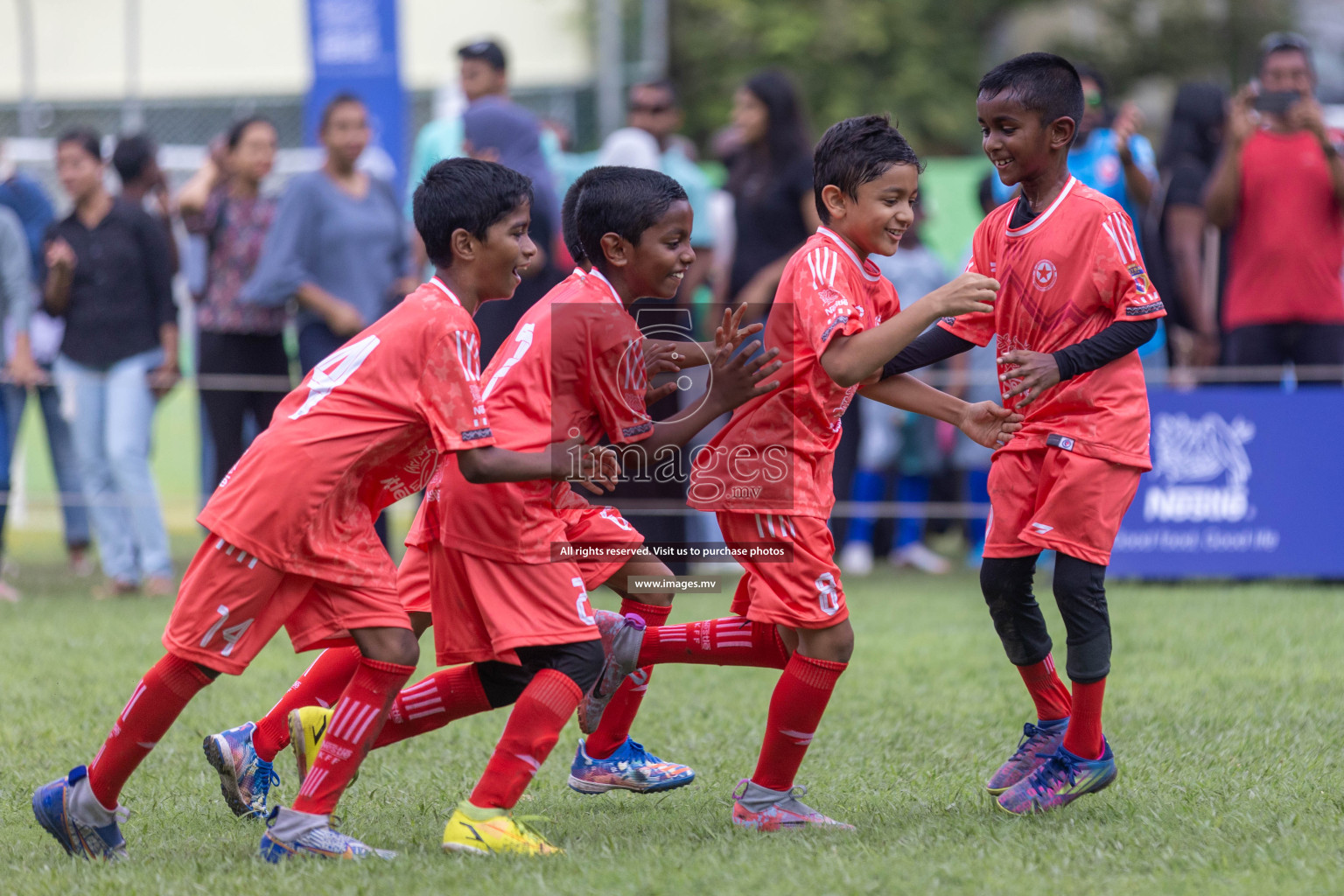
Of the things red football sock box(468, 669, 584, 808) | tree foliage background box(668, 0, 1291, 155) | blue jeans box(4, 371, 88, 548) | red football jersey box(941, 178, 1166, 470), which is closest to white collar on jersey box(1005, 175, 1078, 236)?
red football jersey box(941, 178, 1166, 470)

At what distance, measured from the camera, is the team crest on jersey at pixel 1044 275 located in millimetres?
4121

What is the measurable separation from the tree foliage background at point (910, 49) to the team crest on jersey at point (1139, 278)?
19.9 metres

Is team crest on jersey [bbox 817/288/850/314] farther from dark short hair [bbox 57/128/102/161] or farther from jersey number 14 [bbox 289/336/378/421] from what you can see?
dark short hair [bbox 57/128/102/161]

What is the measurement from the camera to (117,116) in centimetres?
1911

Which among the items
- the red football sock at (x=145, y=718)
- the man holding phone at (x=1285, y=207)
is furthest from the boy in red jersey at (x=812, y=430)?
the man holding phone at (x=1285, y=207)

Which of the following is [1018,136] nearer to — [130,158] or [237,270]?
[237,270]

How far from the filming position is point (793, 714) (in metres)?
3.97

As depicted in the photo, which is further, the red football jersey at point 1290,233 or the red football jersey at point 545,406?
the red football jersey at point 1290,233

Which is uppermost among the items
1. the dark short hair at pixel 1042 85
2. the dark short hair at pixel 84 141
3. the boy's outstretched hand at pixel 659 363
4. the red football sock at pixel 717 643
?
the dark short hair at pixel 1042 85

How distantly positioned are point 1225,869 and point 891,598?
16.5 feet

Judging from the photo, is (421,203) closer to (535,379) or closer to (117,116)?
(535,379)

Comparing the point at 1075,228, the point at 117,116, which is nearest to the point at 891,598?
the point at 1075,228

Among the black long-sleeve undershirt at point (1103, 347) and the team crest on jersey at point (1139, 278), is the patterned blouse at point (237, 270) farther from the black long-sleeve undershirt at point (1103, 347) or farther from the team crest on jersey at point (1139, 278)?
the team crest on jersey at point (1139, 278)

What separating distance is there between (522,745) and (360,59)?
8.71 metres
